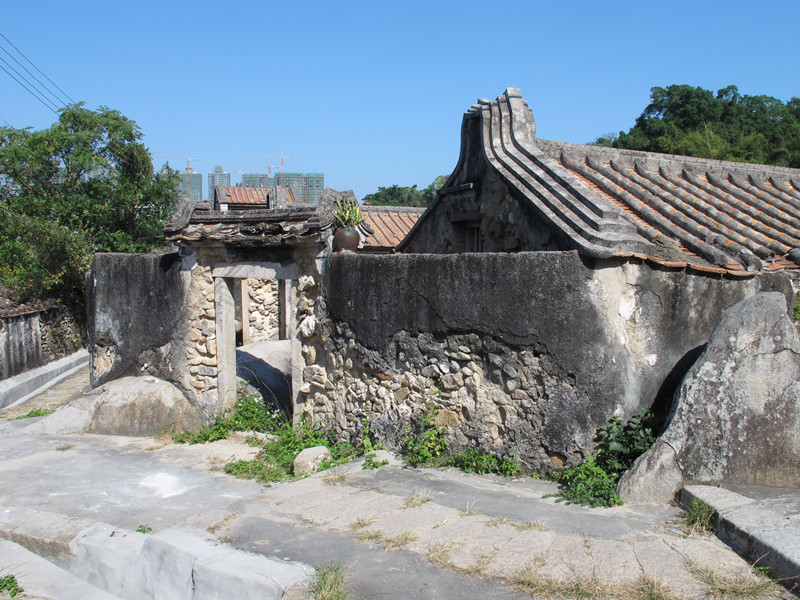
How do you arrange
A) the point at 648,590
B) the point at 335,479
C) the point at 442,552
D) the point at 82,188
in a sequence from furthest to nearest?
the point at 82,188 → the point at 335,479 → the point at 442,552 → the point at 648,590

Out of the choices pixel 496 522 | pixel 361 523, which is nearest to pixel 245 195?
pixel 361 523

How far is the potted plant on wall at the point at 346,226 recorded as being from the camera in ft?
24.5

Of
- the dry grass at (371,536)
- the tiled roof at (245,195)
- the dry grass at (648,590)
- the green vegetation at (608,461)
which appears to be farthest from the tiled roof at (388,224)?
the dry grass at (648,590)

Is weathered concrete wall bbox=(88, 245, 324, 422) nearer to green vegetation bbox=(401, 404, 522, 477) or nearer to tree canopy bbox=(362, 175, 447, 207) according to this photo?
green vegetation bbox=(401, 404, 522, 477)

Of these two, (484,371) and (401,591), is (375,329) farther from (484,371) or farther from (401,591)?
(401,591)

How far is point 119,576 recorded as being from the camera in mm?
4988

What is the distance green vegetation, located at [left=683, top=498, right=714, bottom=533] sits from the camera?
441 cm

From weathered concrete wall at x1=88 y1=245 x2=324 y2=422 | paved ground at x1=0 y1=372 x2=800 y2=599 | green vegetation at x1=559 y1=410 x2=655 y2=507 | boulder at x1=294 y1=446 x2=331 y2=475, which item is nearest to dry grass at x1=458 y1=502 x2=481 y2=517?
paved ground at x1=0 y1=372 x2=800 y2=599

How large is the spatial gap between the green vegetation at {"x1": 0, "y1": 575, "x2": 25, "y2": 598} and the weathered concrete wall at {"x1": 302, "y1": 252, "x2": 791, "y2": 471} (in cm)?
351

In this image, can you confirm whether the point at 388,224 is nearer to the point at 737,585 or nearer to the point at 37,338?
the point at 37,338

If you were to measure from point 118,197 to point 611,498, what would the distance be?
55.9ft

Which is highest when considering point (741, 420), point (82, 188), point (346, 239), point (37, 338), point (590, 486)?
→ point (82, 188)

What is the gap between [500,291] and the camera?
584 cm

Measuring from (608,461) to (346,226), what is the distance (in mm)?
3996
